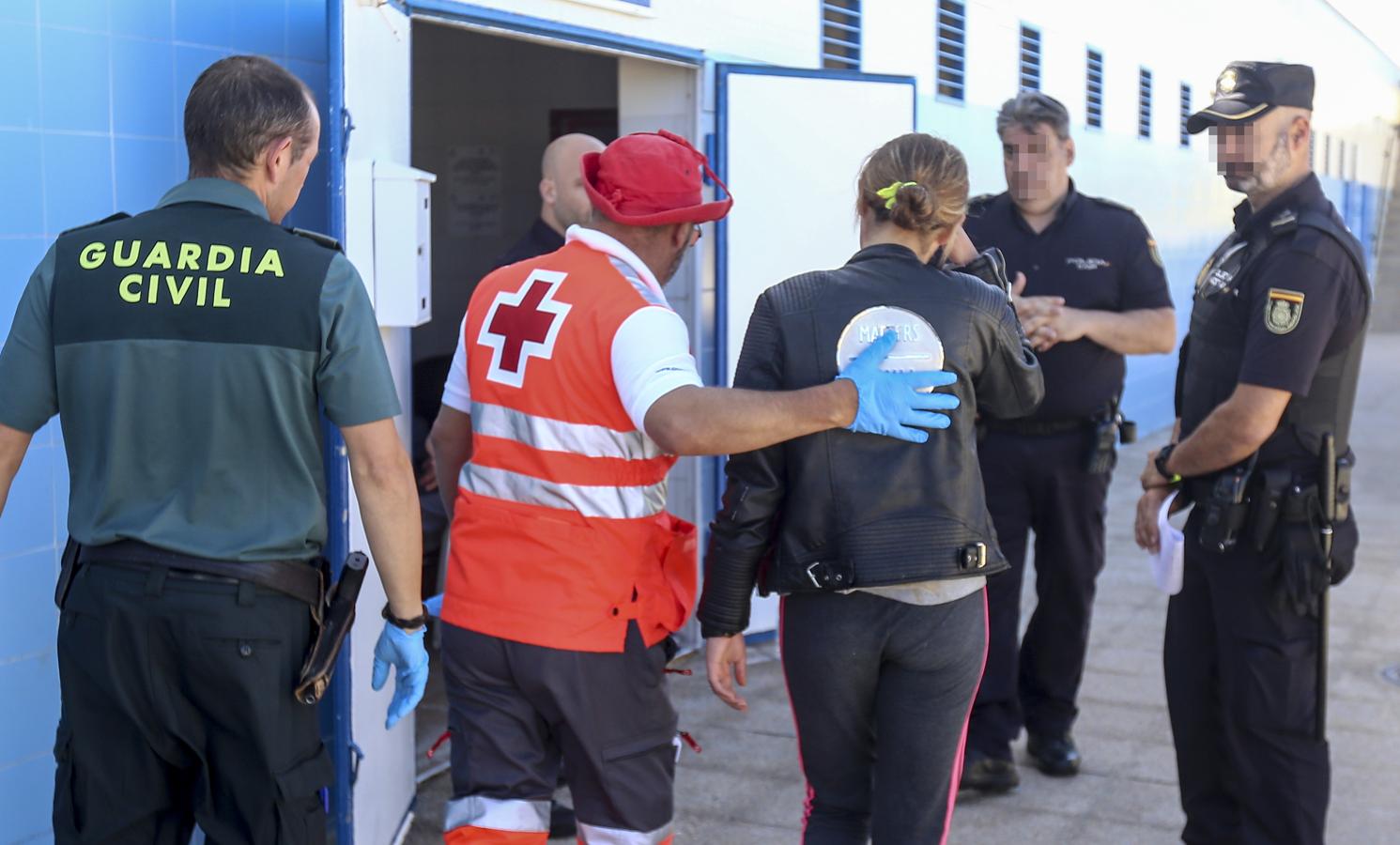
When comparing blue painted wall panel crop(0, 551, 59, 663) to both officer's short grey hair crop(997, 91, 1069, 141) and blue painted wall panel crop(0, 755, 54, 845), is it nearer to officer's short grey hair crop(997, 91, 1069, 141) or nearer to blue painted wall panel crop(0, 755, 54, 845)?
blue painted wall panel crop(0, 755, 54, 845)

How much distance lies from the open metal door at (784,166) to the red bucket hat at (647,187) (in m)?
2.69

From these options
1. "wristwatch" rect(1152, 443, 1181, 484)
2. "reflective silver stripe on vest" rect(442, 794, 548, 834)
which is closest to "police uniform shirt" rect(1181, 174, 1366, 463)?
"wristwatch" rect(1152, 443, 1181, 484)

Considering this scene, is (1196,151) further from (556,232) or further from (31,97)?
(31,97)

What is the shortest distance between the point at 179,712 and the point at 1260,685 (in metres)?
2.34

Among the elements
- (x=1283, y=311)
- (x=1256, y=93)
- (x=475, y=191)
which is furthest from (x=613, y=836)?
(x=475, y=191)

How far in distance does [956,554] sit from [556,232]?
2242 millimetres

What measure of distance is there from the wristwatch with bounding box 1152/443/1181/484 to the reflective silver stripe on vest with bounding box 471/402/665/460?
58.6 inches

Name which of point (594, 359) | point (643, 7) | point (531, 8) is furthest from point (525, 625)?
point (643, 7)

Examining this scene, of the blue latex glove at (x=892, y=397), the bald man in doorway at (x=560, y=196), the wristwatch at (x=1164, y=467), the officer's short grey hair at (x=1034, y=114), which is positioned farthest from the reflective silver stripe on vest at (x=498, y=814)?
the officer's short grey hair at (x=1034, y=114)

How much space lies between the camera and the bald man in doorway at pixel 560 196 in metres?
4.39

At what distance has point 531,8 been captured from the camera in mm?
4453

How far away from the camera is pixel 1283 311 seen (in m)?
3.08

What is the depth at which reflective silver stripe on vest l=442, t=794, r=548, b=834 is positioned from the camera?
2695mm

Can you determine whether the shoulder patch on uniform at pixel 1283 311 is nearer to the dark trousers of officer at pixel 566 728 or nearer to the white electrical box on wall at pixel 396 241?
the dark trousers of officer at pixel 566 728
